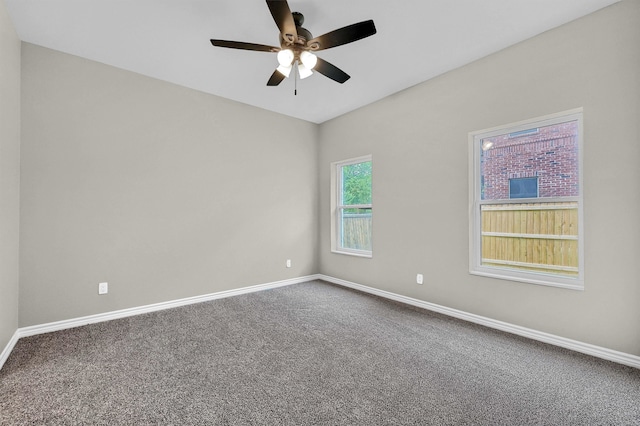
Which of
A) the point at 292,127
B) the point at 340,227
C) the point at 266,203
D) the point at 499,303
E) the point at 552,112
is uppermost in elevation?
the point at 292,127

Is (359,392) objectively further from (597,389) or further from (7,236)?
(7,236)

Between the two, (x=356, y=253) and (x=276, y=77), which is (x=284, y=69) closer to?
(x=276, y=77)

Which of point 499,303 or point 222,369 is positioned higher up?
point 499,303

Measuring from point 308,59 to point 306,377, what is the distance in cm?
240

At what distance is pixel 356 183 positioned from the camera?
14.8ft

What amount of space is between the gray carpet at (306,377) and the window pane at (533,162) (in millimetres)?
1405

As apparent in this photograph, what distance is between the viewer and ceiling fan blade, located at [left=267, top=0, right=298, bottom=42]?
5.63 feet

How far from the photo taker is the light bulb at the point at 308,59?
2.20m

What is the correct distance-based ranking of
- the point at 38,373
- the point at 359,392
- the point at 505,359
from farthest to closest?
the point at 505,359 < the point at 38,373 < the point at 359,392

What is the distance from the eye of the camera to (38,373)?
201 centimetres

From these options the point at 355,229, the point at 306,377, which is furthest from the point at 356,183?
the point at 306,377

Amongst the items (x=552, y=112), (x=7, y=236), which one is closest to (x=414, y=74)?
(x=552, y=112)

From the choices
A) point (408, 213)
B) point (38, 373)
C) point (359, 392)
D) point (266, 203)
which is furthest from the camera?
point (266, 203)

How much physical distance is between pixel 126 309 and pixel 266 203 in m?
2.17
